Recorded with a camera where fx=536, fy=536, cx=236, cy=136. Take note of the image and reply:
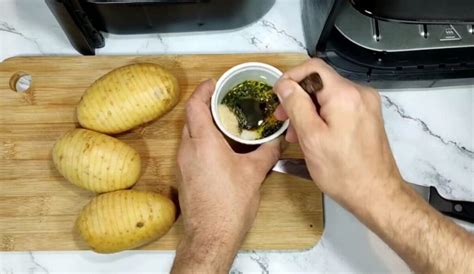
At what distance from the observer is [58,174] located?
0.79 m

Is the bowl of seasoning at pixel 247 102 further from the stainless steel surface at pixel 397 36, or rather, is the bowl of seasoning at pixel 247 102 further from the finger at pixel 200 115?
the stainless steel surface at pixel 397 36

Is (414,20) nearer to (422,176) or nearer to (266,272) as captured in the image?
(422,176)

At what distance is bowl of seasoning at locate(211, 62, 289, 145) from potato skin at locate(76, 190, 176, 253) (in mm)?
142

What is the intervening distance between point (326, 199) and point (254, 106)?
192mm

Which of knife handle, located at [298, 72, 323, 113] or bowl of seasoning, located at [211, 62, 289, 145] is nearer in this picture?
knife handle, located at [298, 72, 323, 113]

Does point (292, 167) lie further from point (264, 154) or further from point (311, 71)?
point (311, 71)

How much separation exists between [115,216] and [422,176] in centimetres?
47

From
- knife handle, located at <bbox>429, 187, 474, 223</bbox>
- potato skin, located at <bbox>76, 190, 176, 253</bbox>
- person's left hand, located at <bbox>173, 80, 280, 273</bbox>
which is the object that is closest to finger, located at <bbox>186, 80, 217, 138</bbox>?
person's left hand, located at <bbox>173, 80, 280, 273</bbox>

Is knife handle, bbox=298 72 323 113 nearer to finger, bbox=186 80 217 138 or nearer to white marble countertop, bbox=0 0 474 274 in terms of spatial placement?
finger, bbox=186 80 217 138

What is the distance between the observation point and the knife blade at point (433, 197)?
0.75m

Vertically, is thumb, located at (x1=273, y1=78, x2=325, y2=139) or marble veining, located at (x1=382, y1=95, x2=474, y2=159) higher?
thumb, located at (x1=273, y1=78, x2=325, y2=139)

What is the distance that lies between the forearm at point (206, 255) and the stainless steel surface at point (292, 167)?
0.40ft

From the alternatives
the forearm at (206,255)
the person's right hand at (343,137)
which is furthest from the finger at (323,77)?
the forearm at (206,255)

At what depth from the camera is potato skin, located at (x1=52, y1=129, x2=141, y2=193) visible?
710 millimetres
